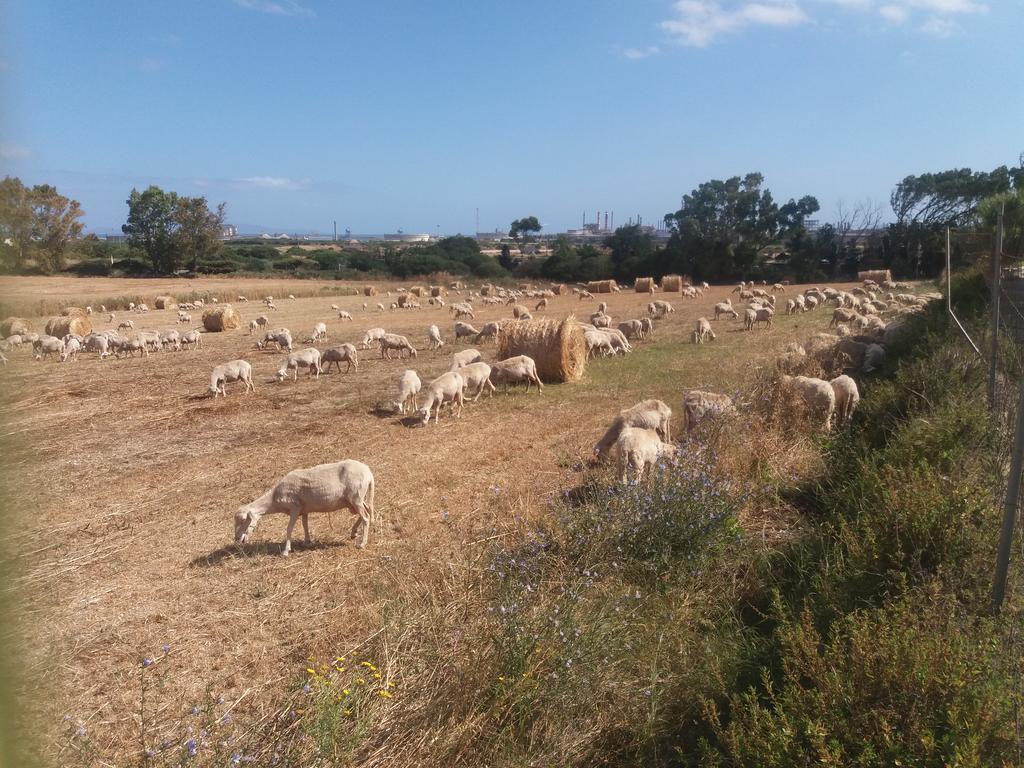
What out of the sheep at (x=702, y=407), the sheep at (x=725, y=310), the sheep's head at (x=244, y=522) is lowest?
the sheep's head at (x=244, y=522)

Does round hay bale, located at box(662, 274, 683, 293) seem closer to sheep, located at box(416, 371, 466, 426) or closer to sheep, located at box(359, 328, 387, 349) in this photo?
sheep, located at box(359, 328, 387, 349)

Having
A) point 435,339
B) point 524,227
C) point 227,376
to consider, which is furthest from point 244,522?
point 524,227

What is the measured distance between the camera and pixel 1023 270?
8391 millimetres

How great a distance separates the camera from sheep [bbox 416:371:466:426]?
1282 centimetres

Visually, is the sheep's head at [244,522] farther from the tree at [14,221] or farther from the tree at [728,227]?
the tree at [728,227]

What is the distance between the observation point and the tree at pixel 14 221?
94cm


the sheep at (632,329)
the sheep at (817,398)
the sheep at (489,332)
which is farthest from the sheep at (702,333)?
the sheep at (817,398)

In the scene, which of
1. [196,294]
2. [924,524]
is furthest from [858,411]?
[196,294]

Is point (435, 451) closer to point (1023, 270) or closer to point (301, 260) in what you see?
point (1023, 270)

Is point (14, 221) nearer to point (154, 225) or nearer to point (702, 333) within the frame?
point (702, 333)

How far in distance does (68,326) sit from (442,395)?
807 inches

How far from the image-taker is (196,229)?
65.9 metres

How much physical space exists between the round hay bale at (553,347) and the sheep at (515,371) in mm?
615

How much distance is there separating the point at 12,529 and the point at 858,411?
11.1 metres
